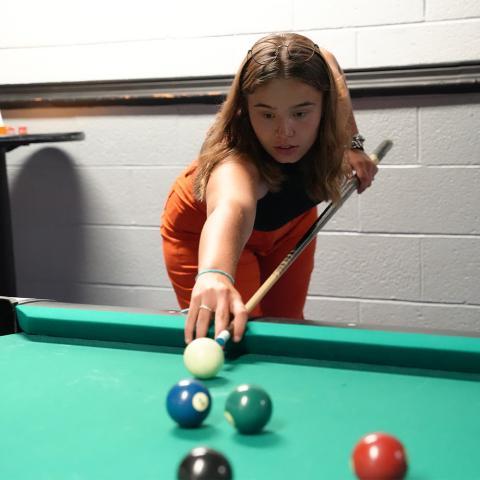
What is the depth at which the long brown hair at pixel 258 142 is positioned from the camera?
1.70m

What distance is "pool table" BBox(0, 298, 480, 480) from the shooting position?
929 millimetres

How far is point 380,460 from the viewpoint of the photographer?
828 millimetres

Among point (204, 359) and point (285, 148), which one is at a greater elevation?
point (285, 148)

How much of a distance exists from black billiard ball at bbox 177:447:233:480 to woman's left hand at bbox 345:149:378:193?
1.55 metres

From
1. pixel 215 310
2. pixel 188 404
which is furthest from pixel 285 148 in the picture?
pixel 188 404

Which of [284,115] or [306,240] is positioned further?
[306,240]

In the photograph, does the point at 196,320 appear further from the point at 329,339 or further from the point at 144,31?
the point at 144,31

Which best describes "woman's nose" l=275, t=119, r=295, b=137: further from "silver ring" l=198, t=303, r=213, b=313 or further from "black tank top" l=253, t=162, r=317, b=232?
"silver ring" l=198, t=303, r=213, b=313

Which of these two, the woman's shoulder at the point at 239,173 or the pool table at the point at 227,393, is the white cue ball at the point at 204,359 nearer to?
the pool table at the point at 227,393

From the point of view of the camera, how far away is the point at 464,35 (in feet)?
8.61

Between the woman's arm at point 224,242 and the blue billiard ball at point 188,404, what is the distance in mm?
311

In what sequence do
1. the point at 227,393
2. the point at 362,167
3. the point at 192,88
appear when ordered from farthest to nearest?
the point at 192,88 → the point at 362,167 → the point at 227,393

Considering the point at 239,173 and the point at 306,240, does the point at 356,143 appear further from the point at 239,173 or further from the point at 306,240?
the point at 239,173

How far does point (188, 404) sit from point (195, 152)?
2.08m
